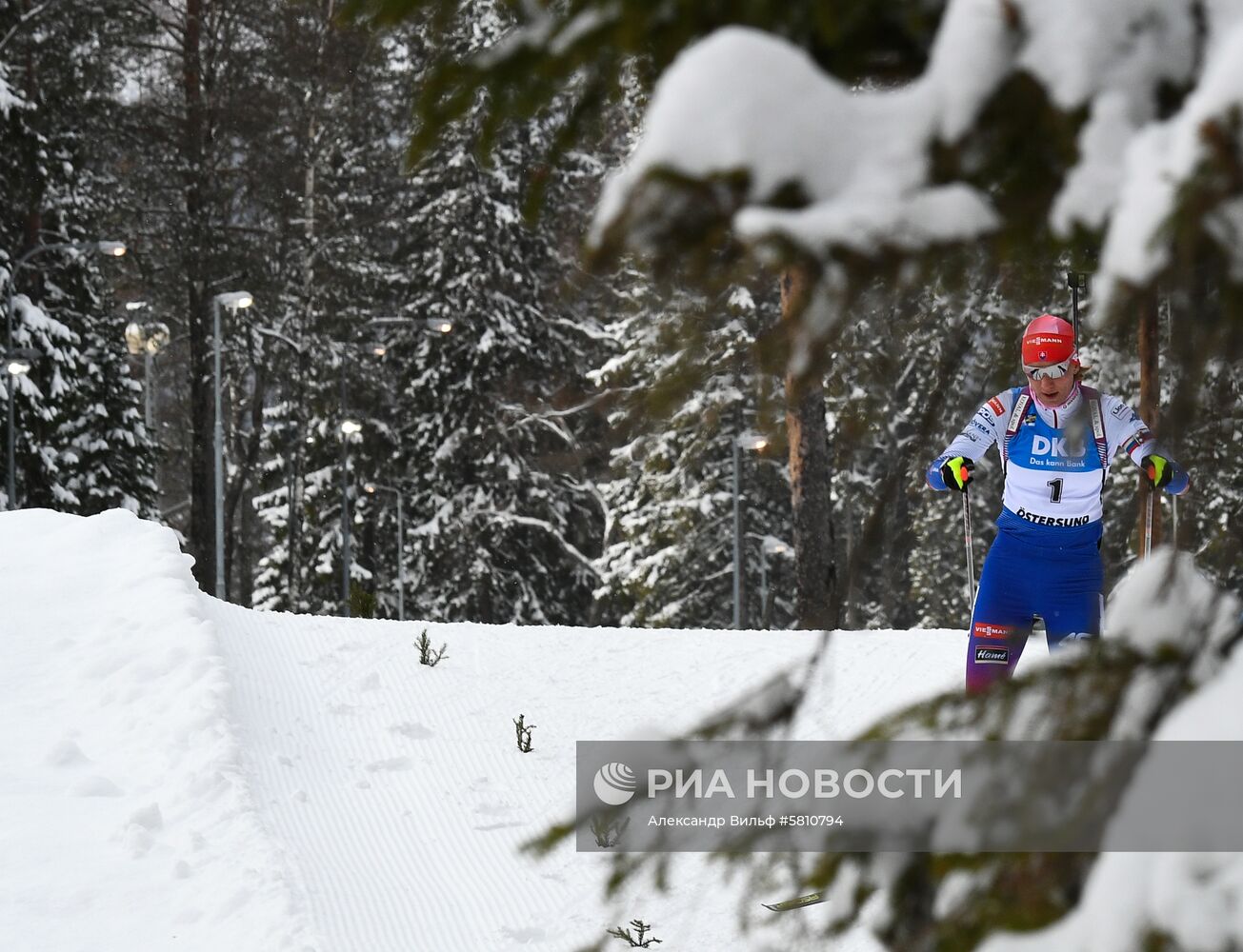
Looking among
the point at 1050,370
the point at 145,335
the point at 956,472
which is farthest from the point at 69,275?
the point at 1050,370

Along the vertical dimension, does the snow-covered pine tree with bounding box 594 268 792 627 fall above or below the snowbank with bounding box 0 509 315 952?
below

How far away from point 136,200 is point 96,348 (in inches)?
195

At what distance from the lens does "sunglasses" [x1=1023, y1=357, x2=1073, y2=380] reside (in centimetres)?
562

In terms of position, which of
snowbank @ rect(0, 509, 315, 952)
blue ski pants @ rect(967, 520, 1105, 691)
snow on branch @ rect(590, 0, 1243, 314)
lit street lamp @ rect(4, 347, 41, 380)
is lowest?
snowbank @ rect(0, 509, 315, 952)

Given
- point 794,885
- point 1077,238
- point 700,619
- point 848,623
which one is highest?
point 1077,238

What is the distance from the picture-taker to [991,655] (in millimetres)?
6012

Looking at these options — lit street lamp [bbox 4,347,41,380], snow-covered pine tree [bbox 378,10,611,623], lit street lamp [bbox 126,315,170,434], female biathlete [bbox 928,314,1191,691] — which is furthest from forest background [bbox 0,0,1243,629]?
female biathlete [bbox 928,314,1191,691]

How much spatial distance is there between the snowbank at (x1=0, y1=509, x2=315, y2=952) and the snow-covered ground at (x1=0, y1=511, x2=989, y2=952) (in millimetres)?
16

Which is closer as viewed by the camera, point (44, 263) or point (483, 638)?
point (483, 638)

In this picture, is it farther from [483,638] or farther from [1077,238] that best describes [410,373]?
[1077,238]

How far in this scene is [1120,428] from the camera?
233 inches

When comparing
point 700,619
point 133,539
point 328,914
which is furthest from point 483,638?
point 700,619

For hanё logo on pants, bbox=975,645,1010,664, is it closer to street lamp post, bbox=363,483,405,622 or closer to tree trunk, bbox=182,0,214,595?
tree trunk, bbox=182,0,214,595

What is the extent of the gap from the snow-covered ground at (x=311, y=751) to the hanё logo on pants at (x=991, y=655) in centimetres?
95
